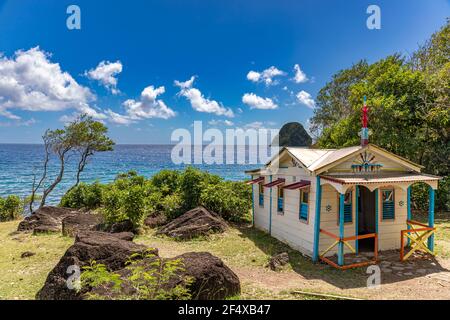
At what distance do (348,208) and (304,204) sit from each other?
4.77ft

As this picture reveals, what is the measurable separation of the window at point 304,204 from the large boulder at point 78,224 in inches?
399

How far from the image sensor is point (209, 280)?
628cm

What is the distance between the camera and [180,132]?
41.7ft

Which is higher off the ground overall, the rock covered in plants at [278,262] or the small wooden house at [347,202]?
the small wooden house at [347,202]

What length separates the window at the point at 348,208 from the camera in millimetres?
9492

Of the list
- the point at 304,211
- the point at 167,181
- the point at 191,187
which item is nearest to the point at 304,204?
the point at 304,211

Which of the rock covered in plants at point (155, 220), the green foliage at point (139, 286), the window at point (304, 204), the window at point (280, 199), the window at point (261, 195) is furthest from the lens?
the rock covered in plants at point (155, 220)

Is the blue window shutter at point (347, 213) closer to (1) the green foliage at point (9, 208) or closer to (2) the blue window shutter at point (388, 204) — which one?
(2) the blue window shutter at point (388, 204)

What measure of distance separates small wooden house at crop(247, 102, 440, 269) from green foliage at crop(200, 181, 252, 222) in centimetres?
454

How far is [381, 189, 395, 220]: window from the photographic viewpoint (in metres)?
9.93

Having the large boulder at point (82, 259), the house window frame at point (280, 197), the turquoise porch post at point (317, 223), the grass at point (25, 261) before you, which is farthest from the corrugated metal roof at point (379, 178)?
the grass at point (25, 261)

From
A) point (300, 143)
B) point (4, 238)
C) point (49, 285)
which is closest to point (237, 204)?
point (49, 285)

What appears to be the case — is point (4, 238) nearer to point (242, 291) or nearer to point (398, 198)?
point (242, 291)

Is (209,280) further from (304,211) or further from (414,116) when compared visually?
(414,116)
